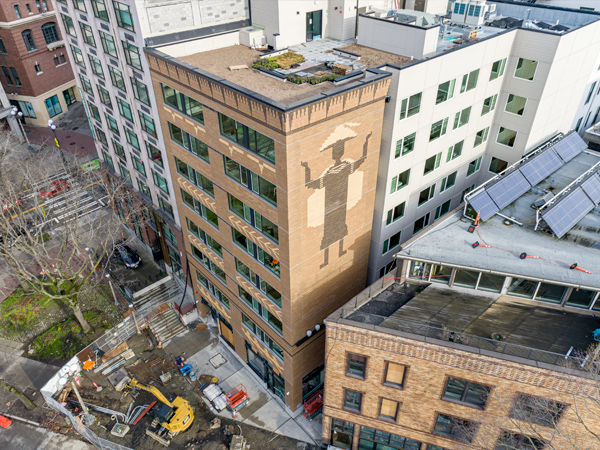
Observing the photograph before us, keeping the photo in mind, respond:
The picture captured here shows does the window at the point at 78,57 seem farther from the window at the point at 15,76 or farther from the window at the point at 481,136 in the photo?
the window at the point at 481,136

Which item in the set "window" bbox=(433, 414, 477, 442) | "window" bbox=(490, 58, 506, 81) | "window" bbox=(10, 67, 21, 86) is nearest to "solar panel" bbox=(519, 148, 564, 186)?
"window" bbox=(490, 58, 506, 81)

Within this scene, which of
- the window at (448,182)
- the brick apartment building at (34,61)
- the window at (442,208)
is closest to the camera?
the window at (448,182)

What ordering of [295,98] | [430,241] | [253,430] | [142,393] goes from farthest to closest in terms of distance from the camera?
[142,393] → [253,430] → [430,241] → [295,98]

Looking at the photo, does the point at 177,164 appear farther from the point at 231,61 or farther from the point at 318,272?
the point at 318,272

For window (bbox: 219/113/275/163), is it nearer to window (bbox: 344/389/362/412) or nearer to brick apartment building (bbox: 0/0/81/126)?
window (bbox: 344/389/362/412)

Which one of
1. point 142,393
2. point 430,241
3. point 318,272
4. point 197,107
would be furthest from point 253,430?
point 197,107

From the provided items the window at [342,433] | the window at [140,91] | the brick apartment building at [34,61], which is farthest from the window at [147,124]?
the brick apartment building at [34,61]

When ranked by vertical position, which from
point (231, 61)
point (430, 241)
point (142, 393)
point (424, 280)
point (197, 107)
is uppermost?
point (231, 61)

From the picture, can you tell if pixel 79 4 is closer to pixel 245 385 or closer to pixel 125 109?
pixel 125 109
